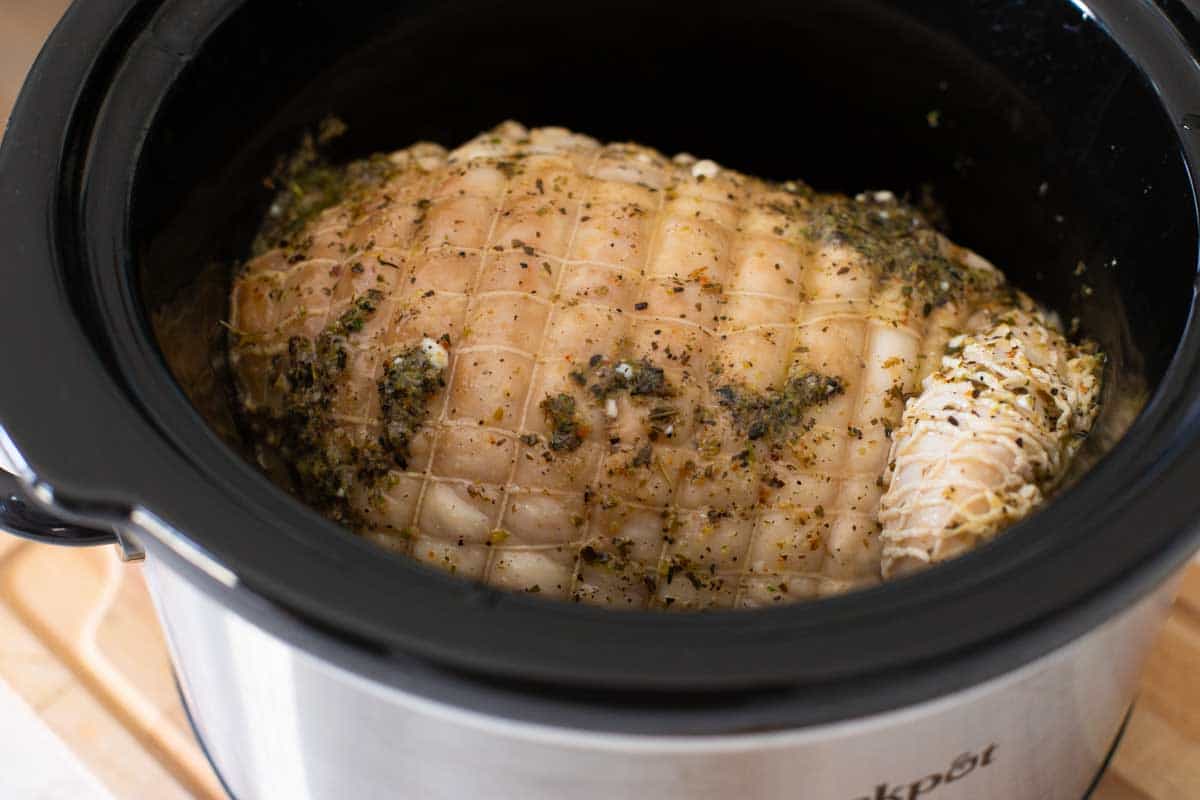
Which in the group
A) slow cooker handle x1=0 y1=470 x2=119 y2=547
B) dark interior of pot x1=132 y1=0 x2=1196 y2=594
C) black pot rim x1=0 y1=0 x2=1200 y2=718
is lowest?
slow cooker handle x1=0 y1=470 x2=119 y2=547

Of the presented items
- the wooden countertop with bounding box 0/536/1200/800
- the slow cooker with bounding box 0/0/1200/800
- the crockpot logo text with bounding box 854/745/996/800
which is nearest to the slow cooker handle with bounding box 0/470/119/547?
the slow cooker with bounding box 0/0/1200/800

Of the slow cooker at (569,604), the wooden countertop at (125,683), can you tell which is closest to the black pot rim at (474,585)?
the slow cooker at (569,604)

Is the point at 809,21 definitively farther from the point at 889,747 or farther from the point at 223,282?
the point at 889,747

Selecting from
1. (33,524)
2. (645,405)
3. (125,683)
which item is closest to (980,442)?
(645,405)

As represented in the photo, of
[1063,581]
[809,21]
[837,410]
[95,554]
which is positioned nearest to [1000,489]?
[837,410]

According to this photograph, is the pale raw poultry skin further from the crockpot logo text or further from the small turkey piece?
the crockpot logo text
